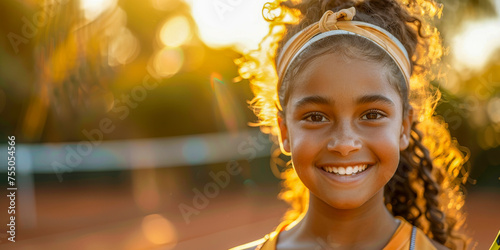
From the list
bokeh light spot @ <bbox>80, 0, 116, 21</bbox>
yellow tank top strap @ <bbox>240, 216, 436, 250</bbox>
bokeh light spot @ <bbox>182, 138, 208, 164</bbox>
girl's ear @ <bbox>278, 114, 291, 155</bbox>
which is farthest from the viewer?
bokeh light spot @ <bbox>182, 138, 208, 164</bbox>

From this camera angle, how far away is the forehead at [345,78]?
2.08 metres

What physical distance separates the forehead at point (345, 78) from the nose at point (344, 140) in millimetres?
119

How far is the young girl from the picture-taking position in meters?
2.11

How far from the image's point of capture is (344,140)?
2074 mm

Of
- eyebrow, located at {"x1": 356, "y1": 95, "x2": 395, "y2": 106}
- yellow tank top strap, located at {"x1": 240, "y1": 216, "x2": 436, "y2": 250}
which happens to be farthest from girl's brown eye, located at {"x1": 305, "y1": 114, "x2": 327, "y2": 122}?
yellow tank top strap, located at {"x1": 240, "y1": 216, "x2": 436, "y2": 250}

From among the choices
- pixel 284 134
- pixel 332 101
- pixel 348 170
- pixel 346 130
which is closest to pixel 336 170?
pixel 348 170

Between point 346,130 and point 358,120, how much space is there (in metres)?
0.07

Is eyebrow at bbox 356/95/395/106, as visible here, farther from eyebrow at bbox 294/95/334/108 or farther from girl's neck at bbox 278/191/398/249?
girl's neck at bbox 278/191/398/249

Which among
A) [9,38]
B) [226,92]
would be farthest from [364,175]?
[9,38]

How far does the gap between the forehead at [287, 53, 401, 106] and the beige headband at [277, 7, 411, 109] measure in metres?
0.12

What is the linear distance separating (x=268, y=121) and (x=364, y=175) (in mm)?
883

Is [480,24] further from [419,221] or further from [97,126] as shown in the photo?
[97,126]

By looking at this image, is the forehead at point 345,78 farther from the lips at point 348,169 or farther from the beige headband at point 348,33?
the lips at point 348,169

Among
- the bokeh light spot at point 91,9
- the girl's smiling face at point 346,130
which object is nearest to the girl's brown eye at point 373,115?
the girl's smiling face at point 346,130
